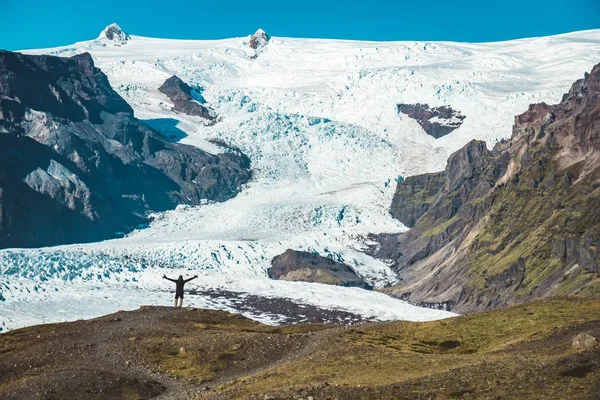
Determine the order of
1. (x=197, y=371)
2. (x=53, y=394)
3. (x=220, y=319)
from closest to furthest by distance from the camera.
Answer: (x=53, y=394)
(x=197, y=371)
(x=220, y=319)

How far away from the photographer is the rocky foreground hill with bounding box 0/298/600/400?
147 feet

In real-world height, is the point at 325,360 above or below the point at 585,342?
below

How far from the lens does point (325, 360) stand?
188 feet

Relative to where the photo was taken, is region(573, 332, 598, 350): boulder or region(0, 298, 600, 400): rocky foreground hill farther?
region(573, 332, 598, 350): boulder

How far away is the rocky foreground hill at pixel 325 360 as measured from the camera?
147 ft

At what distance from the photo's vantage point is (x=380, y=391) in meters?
45.2

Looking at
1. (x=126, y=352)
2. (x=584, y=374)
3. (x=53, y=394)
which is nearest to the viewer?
(x=584, y=374)

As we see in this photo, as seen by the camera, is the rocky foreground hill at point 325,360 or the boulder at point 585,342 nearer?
the rocky foreground hill at point 325,360

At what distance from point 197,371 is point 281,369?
26.1ft

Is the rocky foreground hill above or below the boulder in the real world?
below

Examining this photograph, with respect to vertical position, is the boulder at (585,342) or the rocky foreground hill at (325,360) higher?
the boulder at (585,342)

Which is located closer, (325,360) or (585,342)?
(585,342)

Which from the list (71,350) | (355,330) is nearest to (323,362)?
(355,330)

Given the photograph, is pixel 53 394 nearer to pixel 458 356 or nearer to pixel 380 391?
pixel 380 391
